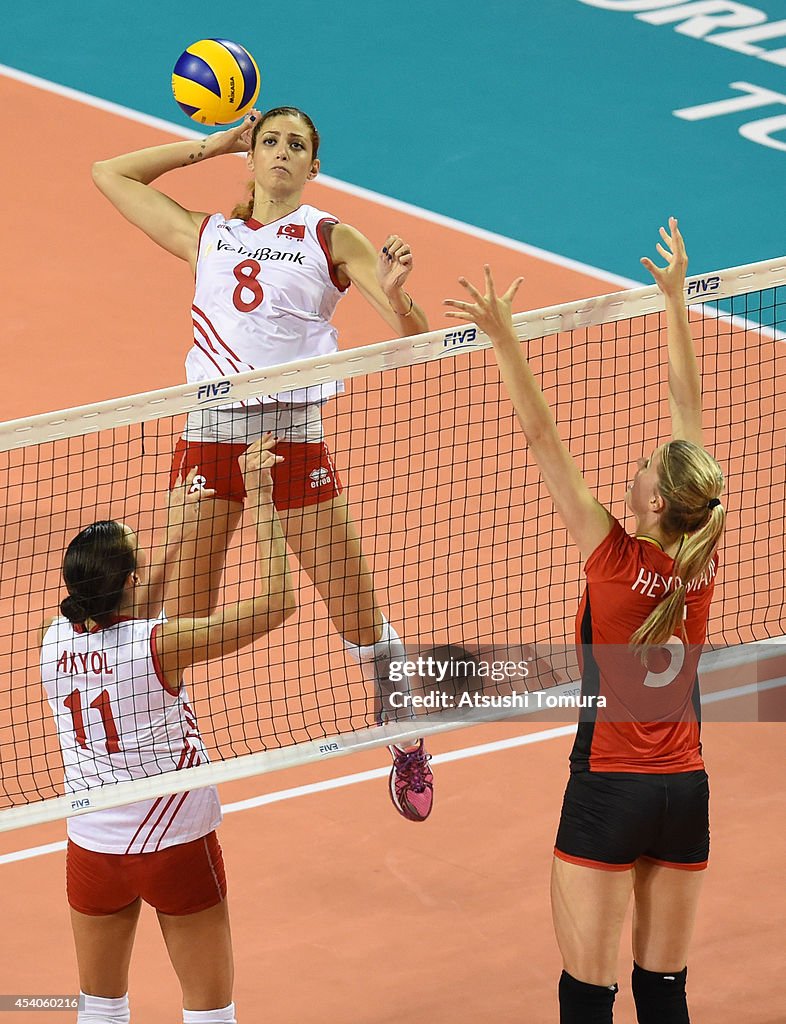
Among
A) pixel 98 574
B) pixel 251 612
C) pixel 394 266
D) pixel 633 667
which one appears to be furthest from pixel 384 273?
pixel 633 667

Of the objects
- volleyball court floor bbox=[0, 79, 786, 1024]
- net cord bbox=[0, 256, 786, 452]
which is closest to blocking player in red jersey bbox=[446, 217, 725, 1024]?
net cord bbox=[0, 256, 786, 452]

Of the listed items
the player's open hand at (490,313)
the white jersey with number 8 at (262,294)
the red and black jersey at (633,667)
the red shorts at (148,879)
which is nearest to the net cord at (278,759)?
the red shorts at (148,879)

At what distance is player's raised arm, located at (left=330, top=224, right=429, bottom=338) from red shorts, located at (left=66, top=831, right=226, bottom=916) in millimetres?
2543

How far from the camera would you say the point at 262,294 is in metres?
9.23

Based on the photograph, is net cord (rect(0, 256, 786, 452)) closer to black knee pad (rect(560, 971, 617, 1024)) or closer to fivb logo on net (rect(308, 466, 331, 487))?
fivb logo on net (rect(308, 466, 331, 487))

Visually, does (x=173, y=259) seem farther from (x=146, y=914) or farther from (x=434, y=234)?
(x=146, y=914)

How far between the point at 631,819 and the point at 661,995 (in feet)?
2.63

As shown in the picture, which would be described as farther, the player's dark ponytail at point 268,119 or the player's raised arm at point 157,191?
the player's raised arm at point 157,191

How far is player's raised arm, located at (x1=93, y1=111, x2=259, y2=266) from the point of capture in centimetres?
955

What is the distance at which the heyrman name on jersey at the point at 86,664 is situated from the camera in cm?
734

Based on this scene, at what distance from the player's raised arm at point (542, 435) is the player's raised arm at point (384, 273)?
4.07 feet

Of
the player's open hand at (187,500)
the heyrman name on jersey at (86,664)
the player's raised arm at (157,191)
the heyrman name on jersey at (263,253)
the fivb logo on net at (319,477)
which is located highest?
the player's raised arm at (157,191)

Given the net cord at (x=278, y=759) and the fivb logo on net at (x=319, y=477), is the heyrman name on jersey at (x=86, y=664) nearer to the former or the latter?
the net cord at (x=278, y=759)

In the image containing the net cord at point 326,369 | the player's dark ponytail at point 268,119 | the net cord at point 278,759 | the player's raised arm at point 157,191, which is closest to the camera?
the net cord at point 278,759
